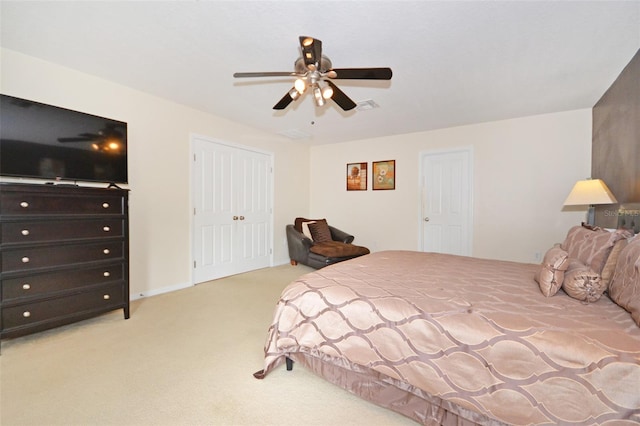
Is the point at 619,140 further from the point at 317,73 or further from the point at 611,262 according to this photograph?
the point at 317,73

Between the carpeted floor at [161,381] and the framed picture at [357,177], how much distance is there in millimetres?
3428

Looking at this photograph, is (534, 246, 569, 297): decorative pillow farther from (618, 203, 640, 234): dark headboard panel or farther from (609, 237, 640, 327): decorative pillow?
(618, 203, 640, 234): dark headboard panel

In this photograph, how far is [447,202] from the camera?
14.9 feet

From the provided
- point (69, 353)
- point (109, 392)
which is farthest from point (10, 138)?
point (109, 392)

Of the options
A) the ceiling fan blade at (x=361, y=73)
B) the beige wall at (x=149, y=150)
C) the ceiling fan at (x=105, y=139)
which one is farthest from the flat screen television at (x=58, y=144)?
the ceiling fan blade at (x=361, y=73)

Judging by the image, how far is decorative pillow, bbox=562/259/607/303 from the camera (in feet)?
4.56

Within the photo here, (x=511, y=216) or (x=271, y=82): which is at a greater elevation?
(x=271, y=82)

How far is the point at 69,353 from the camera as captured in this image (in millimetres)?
2020

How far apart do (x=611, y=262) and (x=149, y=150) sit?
426cm

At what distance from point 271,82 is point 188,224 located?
220 cm

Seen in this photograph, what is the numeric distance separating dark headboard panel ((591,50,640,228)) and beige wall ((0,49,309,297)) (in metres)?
4.61

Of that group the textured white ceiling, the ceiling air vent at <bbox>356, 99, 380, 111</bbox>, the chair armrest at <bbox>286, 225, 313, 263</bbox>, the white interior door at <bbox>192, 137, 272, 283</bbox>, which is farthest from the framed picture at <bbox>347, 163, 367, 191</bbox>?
the textured white ceiling

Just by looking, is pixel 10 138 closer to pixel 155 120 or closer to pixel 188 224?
pixel 155 120

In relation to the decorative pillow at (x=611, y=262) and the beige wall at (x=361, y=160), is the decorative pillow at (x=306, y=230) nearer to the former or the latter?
the beige wall at (x=361, y=160)
